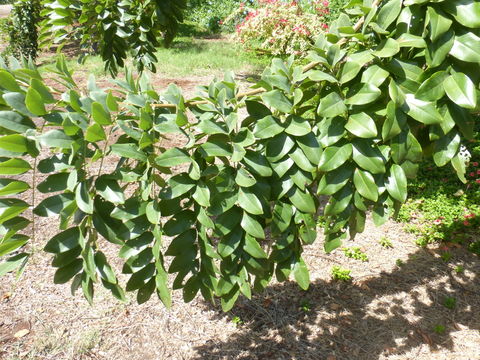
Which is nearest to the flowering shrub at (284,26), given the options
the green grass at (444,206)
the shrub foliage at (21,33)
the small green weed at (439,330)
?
the green grass at (444,206)

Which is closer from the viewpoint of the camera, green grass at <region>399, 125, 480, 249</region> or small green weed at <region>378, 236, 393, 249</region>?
small green weed at <region>378, 236, 393, 249</region>

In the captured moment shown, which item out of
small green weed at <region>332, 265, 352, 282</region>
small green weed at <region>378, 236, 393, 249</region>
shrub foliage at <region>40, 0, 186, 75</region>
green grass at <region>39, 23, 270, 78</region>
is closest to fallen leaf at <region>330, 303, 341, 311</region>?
small green weed at <region>332, 265, 352, 282</region>

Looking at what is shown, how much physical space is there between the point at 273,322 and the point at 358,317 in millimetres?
557

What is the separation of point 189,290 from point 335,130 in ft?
2.27

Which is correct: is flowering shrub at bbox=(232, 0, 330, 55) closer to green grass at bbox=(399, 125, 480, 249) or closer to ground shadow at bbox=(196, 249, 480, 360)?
green grass at bbox=(399, 125, 480, 249)

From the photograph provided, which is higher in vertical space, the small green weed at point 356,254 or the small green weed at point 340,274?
the small green weed at point 340,274

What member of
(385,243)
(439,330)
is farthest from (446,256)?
(439,330)

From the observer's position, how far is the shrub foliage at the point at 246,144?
1.00 m

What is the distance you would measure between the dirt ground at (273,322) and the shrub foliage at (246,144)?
3.98 feet

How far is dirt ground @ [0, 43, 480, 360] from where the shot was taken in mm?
2229

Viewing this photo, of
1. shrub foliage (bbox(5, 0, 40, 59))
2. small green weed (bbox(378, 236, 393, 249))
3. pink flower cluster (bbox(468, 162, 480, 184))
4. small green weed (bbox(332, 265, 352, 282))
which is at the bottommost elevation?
small green weed (bbox(378, 236, 393, 249))

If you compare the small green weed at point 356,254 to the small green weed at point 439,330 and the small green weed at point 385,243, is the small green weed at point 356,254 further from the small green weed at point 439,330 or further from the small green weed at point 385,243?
the small green weed at point 439,330

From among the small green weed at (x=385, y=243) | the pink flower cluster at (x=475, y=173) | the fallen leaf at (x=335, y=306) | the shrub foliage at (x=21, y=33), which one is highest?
the shrub foliage at (x=21, y=33)

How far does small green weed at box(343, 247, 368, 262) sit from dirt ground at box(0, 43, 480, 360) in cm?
9
